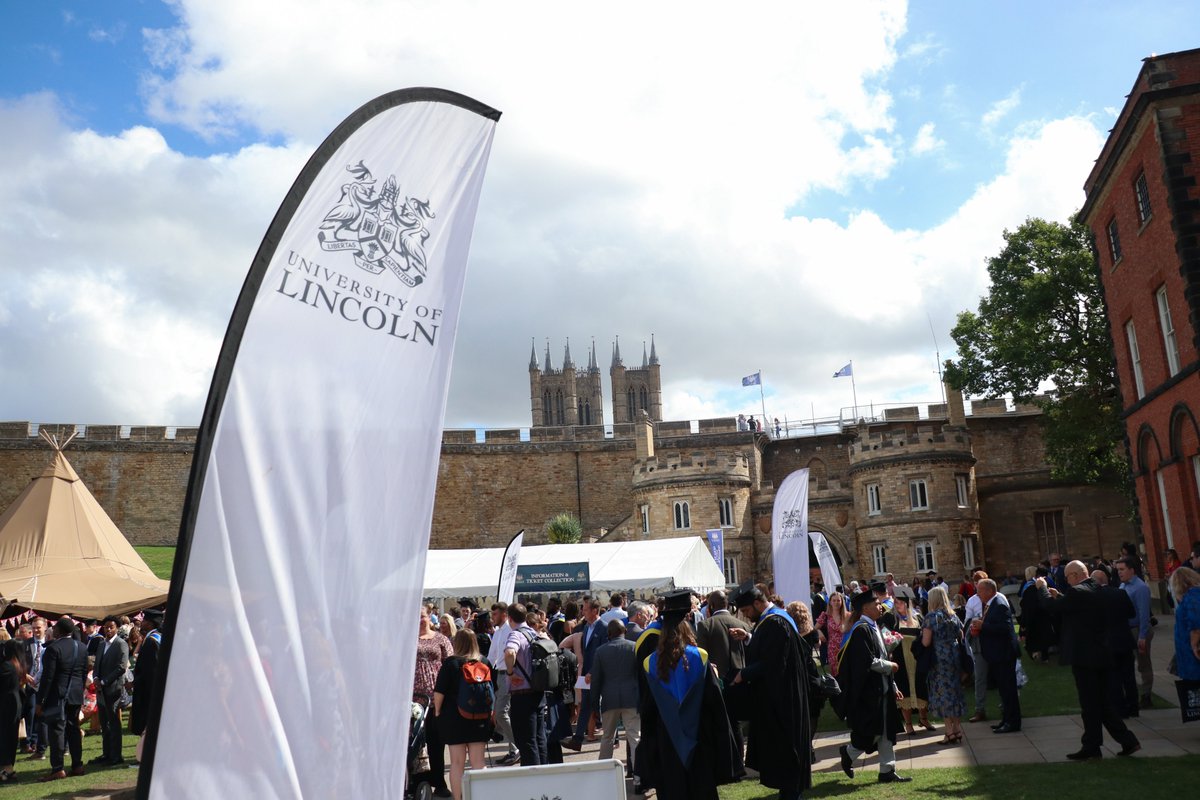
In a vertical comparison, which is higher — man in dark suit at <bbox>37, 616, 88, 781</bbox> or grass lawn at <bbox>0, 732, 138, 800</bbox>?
man in dark suit at <bbox>37, 616, 88, 781</bbox>

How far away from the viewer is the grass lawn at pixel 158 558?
132 ft

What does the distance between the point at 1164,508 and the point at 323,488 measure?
21.6m

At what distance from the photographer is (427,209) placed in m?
3.56

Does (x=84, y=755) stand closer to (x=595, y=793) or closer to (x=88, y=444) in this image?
(x=595, y=793)

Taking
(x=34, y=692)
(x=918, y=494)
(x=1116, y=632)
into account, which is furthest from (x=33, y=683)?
(x=918, y=494)

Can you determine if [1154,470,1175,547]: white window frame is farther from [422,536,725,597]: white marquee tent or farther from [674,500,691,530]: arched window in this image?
[674,500,691,530]: arched window

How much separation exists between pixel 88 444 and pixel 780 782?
4939 cm

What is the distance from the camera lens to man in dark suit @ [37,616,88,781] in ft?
38.1

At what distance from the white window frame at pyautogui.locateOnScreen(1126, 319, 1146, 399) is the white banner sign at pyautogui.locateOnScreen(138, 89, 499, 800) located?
2148cm

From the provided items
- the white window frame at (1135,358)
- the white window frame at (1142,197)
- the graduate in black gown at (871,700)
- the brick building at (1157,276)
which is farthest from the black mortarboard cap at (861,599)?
the white window frame at (1135,358)

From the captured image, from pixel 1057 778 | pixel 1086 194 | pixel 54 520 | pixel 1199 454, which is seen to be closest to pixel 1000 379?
pixel 1086 194

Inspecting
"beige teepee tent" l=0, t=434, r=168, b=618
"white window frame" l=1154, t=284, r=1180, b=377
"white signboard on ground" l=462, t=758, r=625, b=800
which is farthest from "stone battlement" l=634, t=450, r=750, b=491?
"white signboard on ground" l=462, t=758, r=625, b=800

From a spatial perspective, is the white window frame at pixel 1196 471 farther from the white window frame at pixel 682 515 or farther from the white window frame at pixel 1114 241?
the white window frame at pixel 682 515

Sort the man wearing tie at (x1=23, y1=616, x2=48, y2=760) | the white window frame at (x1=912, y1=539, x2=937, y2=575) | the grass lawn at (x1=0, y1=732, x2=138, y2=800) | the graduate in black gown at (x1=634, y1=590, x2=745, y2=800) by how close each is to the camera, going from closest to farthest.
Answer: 1. the graduate in black gown at (x1=634, y1=590, x2=745, y2=800)
2. the grass lawn at (x1=0, y1=732, x2=138, y2=800)
3. the man wearing tie at (x1=23, y1=616, x2=48, y2=760)
4. the white window frame at (x1=912, y1=539, x2=937, y2=575)
